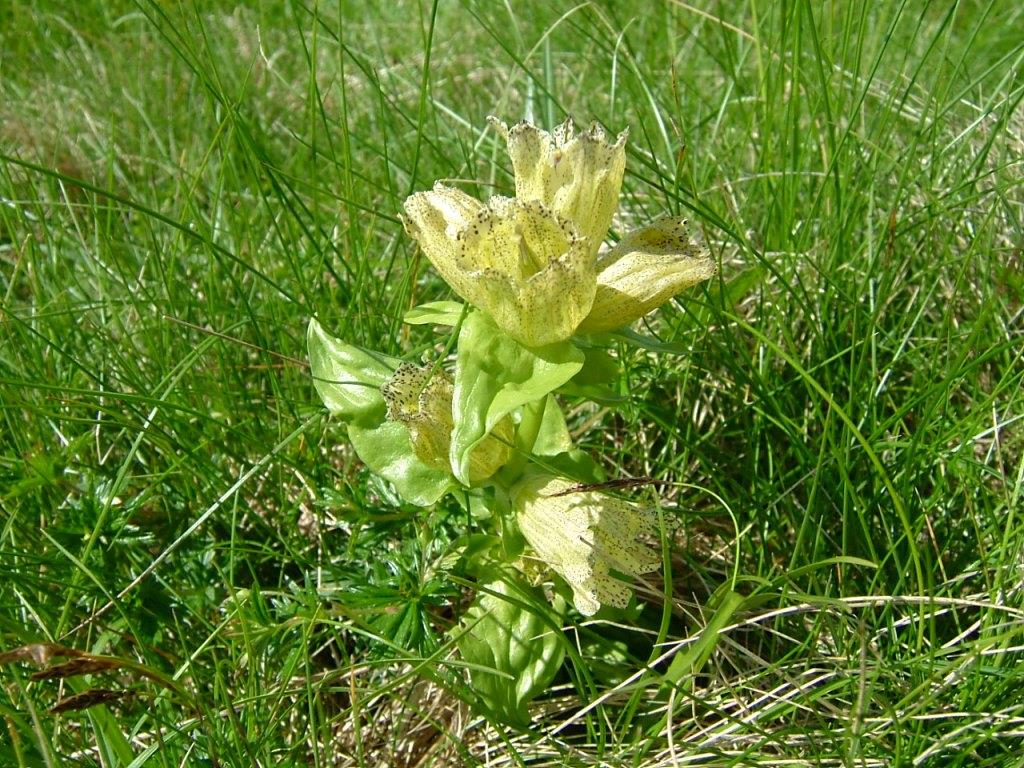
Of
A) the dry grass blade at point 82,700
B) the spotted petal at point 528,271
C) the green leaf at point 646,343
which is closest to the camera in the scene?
the dry grass blade at point 82,700

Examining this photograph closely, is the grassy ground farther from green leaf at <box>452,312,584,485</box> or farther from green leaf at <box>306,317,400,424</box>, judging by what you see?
green leaf at <box>452,312,584,485</box>

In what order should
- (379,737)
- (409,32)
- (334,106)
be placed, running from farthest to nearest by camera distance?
(409,32), (334,106), (379,737)

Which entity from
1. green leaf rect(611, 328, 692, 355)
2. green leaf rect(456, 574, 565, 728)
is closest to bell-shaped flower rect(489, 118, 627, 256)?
green leaf rect(611, 328, 692, 355)

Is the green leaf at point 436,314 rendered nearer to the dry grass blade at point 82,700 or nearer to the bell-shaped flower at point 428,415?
the bell-shaped flower at point 428,415

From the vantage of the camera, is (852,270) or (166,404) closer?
(166,404)

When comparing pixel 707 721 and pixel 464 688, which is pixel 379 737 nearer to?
pixel 464 688

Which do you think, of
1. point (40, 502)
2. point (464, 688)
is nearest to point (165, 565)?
point (40, 502)

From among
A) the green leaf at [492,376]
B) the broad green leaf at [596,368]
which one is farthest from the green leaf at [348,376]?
the broad green leaf at [596,368]
